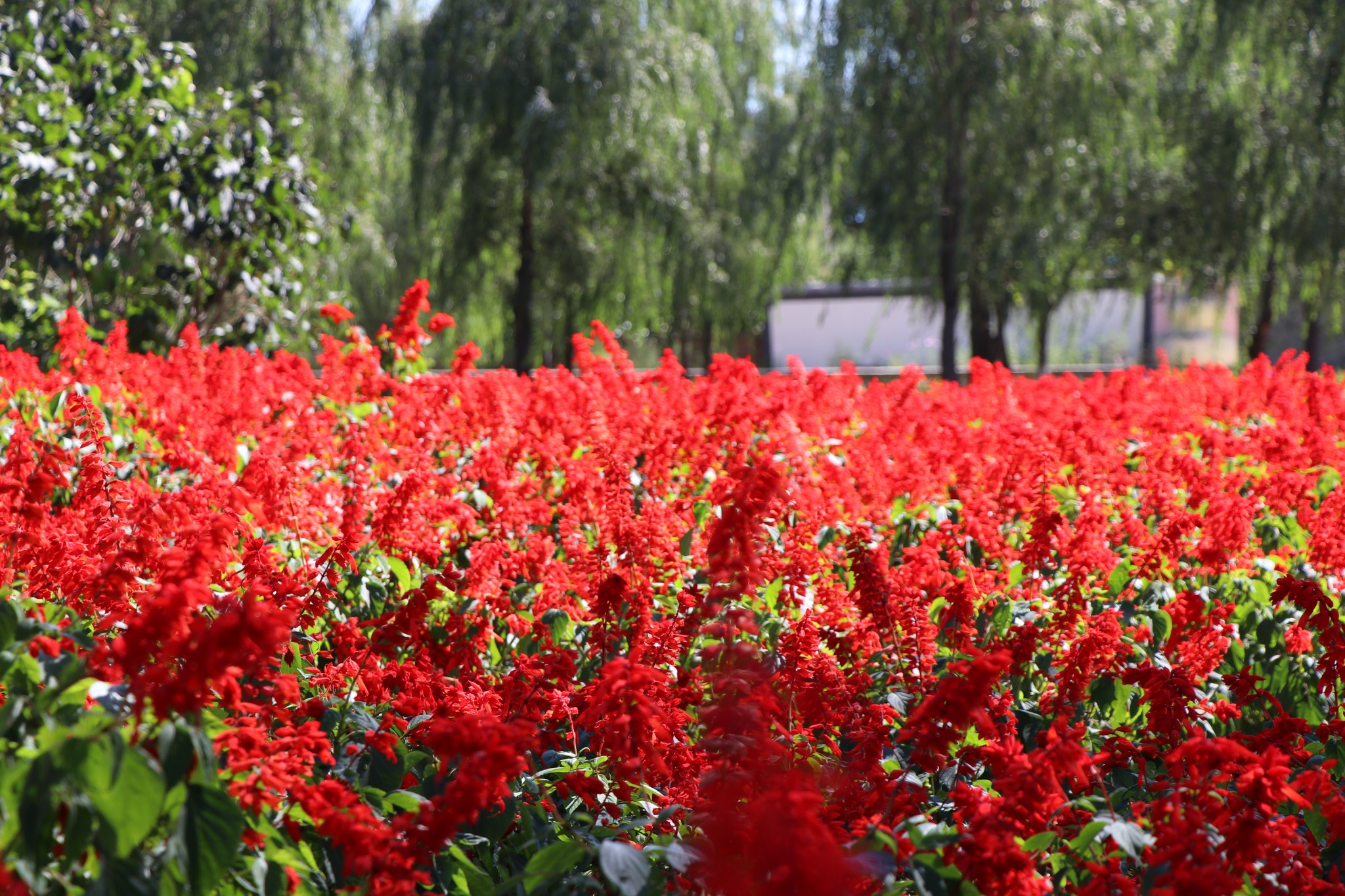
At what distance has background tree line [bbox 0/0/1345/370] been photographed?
10.9m

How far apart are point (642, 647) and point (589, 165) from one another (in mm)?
10733

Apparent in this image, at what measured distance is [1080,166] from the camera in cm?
1173

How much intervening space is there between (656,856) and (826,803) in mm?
302

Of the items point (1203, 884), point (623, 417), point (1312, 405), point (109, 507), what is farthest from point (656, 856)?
point (1312, 405)

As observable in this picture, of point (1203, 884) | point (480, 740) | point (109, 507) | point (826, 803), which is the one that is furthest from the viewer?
point (109, 507)

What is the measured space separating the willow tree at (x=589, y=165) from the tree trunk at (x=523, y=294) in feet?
0.07

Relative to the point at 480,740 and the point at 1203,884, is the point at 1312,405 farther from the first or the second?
the point at 480,740

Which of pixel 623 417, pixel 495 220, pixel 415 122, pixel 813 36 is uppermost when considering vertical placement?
pixel 813 36

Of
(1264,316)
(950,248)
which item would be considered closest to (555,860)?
(950,248)

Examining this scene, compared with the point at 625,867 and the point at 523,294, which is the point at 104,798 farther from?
the point at 523,294

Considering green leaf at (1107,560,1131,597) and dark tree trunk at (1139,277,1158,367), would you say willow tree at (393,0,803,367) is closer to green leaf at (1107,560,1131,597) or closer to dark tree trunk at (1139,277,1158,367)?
green leaf at (1107,560,1131,597)

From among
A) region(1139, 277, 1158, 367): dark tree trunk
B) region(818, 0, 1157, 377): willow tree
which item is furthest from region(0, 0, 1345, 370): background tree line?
region(1139, 277, 1158, 367): dark tree trunk

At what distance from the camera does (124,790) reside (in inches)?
47.8

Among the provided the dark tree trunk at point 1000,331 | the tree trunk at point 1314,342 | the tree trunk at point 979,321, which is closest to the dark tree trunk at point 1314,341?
the tree trunk at point 1314,342
